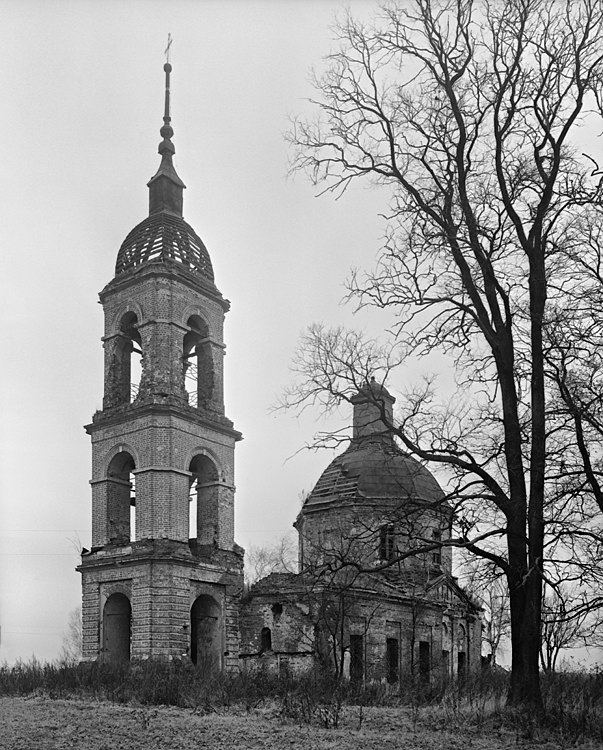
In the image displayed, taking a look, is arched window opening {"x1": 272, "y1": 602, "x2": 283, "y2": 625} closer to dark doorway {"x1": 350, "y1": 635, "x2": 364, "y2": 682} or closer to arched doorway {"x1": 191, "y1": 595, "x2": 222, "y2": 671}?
arched doorway {"x1": 191, "y1": 595, "x2": 222, "y2": 671}

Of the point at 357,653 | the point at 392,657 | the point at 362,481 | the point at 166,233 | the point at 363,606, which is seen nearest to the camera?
the point at 166,233

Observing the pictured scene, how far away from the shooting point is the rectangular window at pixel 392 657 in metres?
30.7

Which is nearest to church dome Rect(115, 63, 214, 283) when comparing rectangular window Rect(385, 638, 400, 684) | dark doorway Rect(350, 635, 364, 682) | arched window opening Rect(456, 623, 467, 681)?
dark doorway Rect(350, 635, 364, 682)

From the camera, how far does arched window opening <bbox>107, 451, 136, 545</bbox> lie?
88.6 feet

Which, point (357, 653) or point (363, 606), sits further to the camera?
point (363, 606)

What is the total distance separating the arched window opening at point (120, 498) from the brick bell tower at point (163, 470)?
0.04m

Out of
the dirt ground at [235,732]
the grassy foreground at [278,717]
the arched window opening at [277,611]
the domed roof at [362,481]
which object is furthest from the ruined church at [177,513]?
the dirt ground at [235,732]

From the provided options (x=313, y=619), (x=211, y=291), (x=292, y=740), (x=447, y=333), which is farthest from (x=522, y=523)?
(x=211, y=291)

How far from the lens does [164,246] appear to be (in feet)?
→ 93.1

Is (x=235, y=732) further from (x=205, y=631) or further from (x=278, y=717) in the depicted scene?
(x=205, y=631)

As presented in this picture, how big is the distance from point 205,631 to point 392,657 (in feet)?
25.4

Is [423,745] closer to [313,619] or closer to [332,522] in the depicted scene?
[313,619]

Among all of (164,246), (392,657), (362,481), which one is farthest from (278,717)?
(362,481)

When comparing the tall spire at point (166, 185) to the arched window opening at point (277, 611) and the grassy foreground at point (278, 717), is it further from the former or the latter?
the grassy foreground at point (278, 717)
